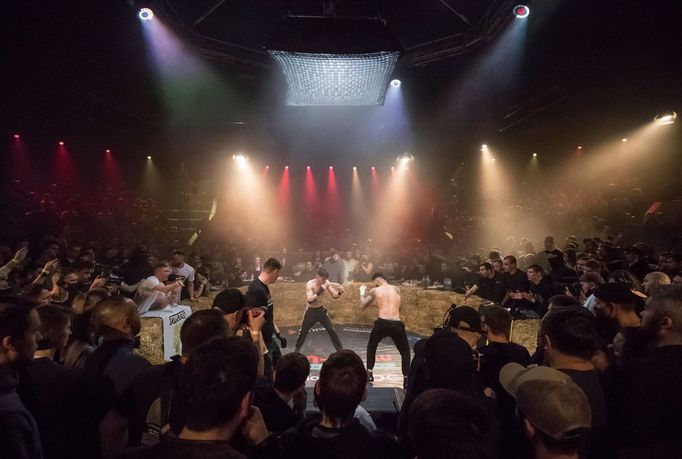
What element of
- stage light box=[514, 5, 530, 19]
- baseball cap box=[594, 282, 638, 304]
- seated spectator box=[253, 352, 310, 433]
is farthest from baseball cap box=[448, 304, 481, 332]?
stage light box=[514, 5, 530, 19]

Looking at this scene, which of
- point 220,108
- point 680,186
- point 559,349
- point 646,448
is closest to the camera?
point 646,448

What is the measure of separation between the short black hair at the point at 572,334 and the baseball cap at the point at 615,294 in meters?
1.14

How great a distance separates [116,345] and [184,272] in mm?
5602

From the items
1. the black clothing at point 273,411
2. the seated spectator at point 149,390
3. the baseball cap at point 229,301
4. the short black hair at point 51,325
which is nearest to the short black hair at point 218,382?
the seated spectator at point 149,390

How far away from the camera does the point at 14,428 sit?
1483mm

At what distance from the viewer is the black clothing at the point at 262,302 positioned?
14.4ft

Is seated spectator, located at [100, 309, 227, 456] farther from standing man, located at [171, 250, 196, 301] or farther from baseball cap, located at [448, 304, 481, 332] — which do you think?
standing man, located at [171, 250, 196, 301]

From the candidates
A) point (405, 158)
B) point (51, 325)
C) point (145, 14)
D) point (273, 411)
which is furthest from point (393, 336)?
point (405, 158)

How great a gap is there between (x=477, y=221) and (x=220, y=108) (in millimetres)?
11218

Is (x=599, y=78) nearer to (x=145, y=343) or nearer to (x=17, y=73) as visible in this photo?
(x=145, y=343)

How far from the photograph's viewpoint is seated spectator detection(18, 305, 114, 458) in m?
1.91

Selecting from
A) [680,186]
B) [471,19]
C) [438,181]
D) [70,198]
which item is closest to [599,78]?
[471,19]

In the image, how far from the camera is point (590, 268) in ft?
17.0

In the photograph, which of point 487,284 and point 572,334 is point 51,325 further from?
point 487,284
